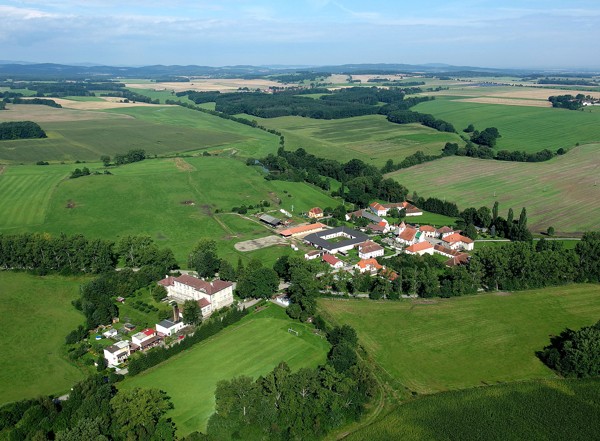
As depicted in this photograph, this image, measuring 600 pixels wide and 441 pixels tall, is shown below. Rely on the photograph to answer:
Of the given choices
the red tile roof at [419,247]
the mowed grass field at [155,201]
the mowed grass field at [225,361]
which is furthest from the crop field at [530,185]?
the mowed grass field at [225,361]

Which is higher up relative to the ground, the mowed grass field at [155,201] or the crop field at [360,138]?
the crop field at [360,138]

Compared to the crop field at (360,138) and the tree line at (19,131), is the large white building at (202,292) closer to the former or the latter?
the crop field at (360,138)

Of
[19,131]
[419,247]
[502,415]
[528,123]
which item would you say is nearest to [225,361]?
[502,415]

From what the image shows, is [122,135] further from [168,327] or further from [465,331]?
[465,331]

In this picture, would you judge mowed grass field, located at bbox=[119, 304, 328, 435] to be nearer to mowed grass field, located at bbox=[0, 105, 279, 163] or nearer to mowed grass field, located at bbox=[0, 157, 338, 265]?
mowed grass field, located at bbox=[0, 157, 338, 265]

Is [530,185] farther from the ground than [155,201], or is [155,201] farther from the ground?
[530,185]

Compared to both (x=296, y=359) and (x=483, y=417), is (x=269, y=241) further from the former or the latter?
(x=483, y=417)

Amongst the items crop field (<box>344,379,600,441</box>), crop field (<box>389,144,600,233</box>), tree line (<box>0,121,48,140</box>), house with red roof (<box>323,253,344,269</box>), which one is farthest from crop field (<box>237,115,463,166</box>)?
crop field (<box>344,379,600,441</box>)
